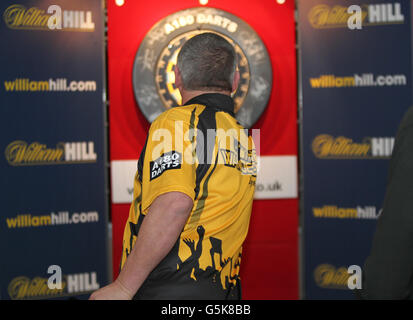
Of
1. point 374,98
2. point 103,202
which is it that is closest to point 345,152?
point 374,98

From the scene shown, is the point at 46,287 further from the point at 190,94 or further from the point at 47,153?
the point at 190,94

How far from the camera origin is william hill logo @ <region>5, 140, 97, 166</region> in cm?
281

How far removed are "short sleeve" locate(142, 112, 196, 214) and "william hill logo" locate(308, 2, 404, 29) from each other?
184cm

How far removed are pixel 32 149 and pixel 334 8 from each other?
6.49 ft

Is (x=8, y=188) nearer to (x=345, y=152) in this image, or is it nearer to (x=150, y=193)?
(x=150, y=193)

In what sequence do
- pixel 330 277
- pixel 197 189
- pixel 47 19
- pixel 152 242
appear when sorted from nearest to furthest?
pixel 152 242
pixel 197 189
pixel 47 19
pixel 330 277

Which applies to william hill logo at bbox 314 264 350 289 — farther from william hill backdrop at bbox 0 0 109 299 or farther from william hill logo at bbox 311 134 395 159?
william hill backdrop at bbox 0 0 109 299

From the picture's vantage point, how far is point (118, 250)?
9.64 feet

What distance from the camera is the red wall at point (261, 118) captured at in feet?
9.51

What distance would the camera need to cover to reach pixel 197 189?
1.42m

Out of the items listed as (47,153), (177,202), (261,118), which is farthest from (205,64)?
(47,153)

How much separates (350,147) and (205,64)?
1.68 m

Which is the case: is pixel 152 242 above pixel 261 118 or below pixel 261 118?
below

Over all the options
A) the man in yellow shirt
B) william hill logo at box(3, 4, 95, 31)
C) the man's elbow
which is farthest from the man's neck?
william hill logo at box(3, 4, 95, 31)
